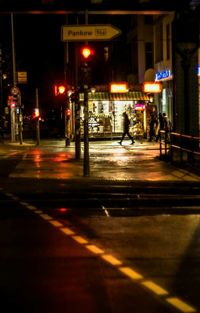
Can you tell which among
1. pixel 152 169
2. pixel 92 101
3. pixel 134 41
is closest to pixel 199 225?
pixel 152 169

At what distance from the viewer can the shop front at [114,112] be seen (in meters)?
44.1

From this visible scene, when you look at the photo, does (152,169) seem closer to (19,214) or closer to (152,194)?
(152,194)

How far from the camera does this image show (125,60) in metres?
55.8

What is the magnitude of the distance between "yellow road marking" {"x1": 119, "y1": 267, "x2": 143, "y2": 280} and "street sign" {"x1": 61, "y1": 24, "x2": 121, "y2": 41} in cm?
1109

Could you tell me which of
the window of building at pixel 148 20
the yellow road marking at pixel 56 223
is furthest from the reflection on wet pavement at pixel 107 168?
the window of building at pixel 148 20

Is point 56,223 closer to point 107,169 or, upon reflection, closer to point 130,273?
point 130,273

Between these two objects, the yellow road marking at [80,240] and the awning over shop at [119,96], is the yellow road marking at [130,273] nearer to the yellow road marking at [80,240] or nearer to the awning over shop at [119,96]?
the yellow road marking at [80,240]

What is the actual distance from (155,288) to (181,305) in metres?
0.70

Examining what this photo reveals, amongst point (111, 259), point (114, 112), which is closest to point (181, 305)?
point (111, 259)

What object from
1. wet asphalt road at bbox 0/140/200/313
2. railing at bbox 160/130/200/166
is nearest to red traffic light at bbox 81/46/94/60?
railing at bbox 160/130/200/166

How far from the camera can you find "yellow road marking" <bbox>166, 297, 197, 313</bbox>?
6.54 m

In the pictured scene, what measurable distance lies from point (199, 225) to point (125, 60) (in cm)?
4504

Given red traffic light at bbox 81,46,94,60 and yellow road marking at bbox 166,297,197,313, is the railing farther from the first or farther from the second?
yellow road marking at bbox 166,297,197,313

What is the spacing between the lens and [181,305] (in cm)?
671
